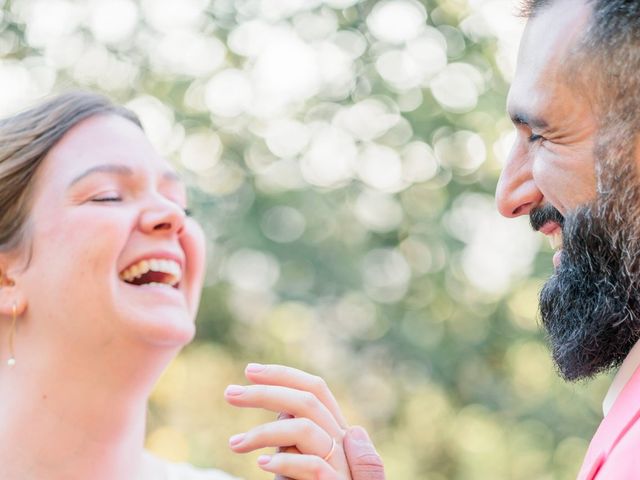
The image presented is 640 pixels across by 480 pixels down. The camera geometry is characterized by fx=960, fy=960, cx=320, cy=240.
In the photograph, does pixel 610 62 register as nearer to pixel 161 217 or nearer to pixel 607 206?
pixel 607 206

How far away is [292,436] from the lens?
2.06m

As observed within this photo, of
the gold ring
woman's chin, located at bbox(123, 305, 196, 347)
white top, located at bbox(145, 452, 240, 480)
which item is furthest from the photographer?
white top, located at bbox(145, 452, 240, 480)

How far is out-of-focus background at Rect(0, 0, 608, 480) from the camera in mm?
8094

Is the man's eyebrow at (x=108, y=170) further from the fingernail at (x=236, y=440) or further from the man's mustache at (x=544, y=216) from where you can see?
the man's mustache at (x=544, y=216)

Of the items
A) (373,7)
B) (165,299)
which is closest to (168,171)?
(165,299)

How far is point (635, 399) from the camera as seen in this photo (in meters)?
1.70

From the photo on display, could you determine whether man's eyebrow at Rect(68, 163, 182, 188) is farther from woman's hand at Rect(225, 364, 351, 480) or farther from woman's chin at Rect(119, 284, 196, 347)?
woman's hand at Rect(225, 364, 351, 480)

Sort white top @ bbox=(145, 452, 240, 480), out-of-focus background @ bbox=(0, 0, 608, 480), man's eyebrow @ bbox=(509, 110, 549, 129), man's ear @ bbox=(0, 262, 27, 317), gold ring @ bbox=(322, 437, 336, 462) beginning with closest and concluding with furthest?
man's eyebrow @ bbox=(509, 110, 549, 129) < gold ring @ bbox=(322, 437, 336, 462) < man's ear @ bbox=(0, 262, 27, 317) < white top @ bbox=(145, 452, 240, 480) < out-of-focus background @ bbox=(0, 0, 608, 480)

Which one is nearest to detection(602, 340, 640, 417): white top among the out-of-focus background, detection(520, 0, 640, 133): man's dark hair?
detection(520, 0, 640, 133): man's dark hair

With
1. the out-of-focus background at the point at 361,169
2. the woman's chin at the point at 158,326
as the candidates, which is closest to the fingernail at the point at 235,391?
the woman's chin at the point at 158,326

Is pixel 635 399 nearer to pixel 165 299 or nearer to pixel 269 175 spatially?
pixel 165 299

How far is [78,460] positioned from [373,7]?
21.6ft

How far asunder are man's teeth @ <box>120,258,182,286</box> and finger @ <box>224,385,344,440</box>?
0.66 m

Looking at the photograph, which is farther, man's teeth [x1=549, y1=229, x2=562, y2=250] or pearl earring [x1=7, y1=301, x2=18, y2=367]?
pearl earring [x1=7, y1=301, x2=18, y2=367]
